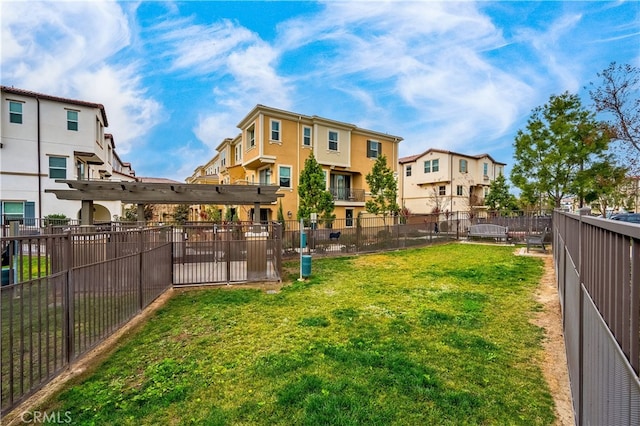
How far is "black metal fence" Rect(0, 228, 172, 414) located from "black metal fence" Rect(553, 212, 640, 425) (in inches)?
183

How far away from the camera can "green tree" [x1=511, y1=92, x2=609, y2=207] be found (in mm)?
18156

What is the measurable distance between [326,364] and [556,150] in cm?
2230

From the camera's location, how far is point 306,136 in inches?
909

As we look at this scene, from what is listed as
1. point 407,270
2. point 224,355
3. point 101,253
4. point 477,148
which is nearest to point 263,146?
point 407,270

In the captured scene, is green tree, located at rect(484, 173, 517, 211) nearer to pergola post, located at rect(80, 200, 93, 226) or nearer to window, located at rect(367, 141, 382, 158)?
window, located at rect(367, 141, 382, 158)

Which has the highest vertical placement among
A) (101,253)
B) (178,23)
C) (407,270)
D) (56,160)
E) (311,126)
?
(178,23)

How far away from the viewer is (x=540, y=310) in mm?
6285

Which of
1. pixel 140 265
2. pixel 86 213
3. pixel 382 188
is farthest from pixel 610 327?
pixel 382 188

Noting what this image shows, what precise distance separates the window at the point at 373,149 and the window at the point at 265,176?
9.44m

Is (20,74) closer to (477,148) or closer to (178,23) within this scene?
(178,23)

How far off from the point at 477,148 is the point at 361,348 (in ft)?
143

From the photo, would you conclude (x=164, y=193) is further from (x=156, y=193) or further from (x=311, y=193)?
(x=311, y=193)

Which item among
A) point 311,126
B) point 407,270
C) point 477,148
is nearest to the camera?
point 407,270

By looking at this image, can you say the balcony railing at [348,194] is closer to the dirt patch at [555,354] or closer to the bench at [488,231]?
the bench at [488,231]
